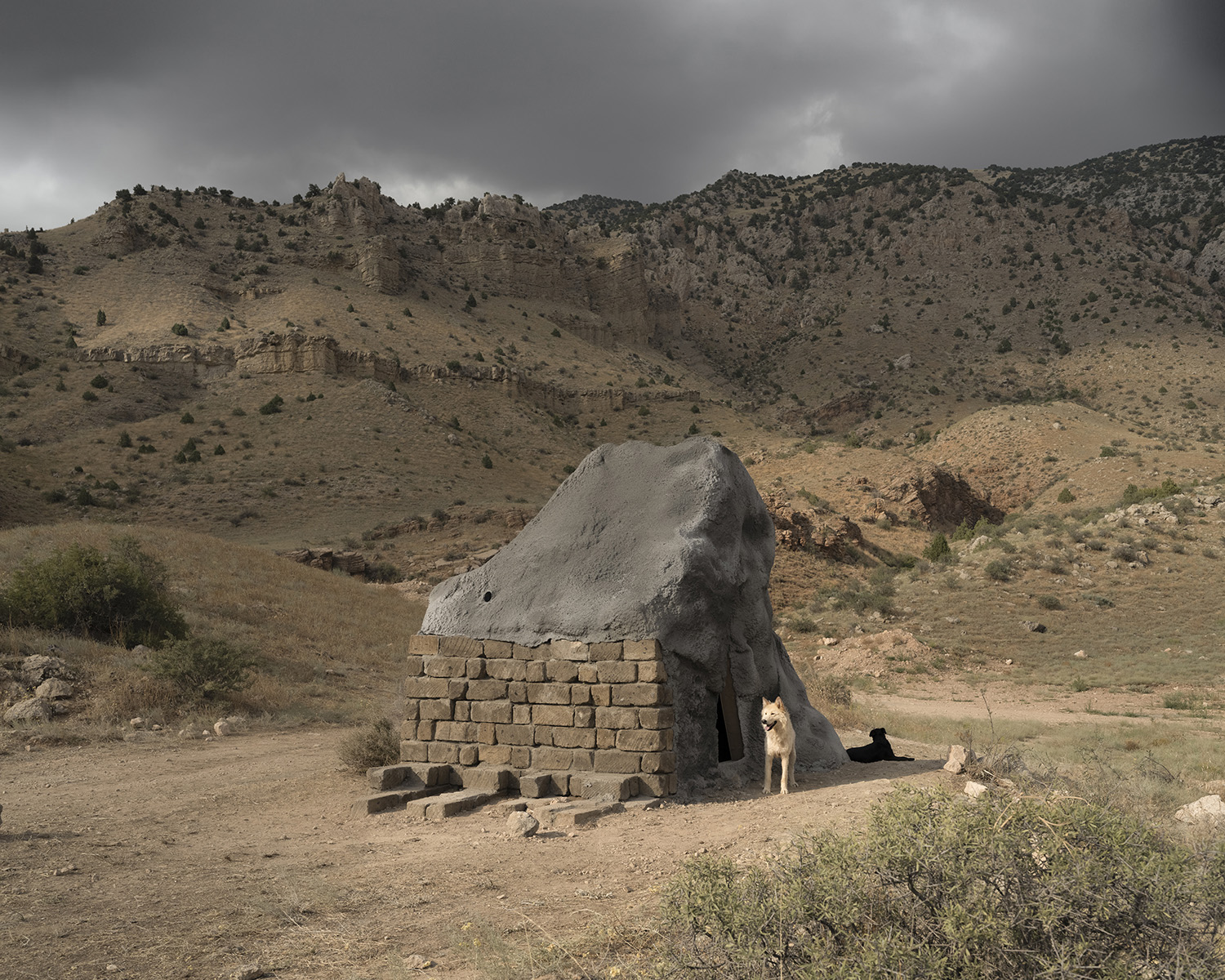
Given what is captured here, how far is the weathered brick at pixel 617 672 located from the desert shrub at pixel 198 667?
7.72m

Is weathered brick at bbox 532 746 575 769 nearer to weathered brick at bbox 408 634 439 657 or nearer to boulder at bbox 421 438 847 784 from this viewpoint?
boulder at bbox 421 438 847 784

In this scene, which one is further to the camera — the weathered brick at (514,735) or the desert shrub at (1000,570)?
the desert shrub at (1000,570)

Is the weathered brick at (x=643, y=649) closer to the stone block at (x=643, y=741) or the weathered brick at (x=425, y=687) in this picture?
the stone block at (x=643, y=741)

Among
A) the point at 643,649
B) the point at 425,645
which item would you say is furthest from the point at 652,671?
the point at 425,645

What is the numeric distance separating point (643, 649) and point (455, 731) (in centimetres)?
227

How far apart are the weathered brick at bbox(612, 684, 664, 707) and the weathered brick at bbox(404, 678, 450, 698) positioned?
1.93 metres

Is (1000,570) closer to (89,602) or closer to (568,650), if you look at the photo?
(568,650)

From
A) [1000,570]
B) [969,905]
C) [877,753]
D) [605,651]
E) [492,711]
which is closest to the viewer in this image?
[969,905]

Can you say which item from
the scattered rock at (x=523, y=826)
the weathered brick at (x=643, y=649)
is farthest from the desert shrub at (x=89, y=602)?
the weathered brick at (x=643, y=649)

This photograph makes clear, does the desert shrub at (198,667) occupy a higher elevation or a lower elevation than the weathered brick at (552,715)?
lower

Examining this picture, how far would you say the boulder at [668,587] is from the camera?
25.1 feet

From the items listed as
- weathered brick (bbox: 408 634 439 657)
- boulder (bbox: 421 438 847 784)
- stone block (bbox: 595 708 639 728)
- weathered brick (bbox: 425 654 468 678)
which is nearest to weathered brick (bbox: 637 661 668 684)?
boulder (bbox: 421 438 847 784)

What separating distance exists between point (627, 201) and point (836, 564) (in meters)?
86.7

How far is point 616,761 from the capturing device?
24.1 ft
